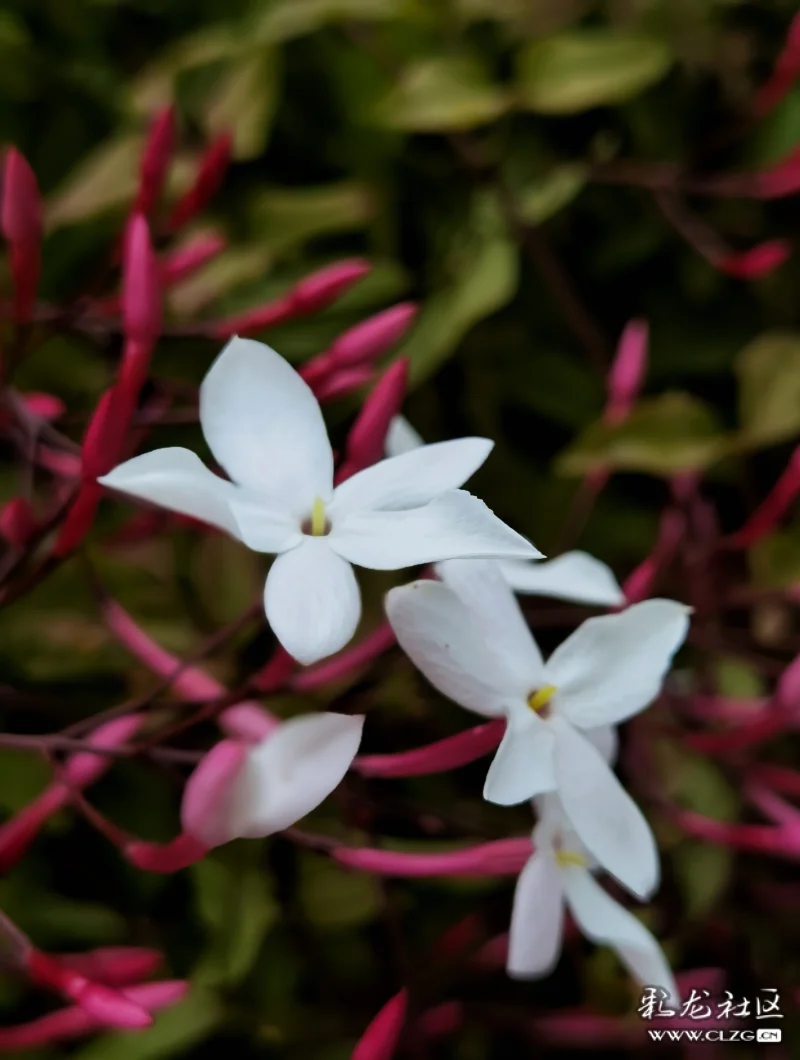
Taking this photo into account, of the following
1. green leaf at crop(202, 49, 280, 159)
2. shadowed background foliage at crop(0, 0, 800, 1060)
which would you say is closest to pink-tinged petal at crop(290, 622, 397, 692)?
shadowed background foliage at crop(0, 0, 800, 1060)

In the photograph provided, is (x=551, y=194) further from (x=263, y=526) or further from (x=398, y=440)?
(x=263, y=526)

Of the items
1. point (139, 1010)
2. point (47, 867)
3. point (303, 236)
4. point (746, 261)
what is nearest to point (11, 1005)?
point (47, 867)

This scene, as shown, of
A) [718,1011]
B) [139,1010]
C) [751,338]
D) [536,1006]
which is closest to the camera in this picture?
[139,1010]

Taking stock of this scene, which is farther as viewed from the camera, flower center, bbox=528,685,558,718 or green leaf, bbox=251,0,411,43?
green leaf, bbox=251,0,411,43

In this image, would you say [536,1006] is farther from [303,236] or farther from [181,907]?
[303,236]

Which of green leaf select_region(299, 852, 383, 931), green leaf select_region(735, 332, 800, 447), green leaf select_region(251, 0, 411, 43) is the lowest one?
green leaf select_region(299, 852, 383, 931)

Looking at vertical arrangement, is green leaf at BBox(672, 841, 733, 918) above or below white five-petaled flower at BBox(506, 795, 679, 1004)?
below

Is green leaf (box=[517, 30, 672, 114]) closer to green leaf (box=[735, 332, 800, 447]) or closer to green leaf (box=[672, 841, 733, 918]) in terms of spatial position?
green leaf (box=[735, 332, 800, 447])
